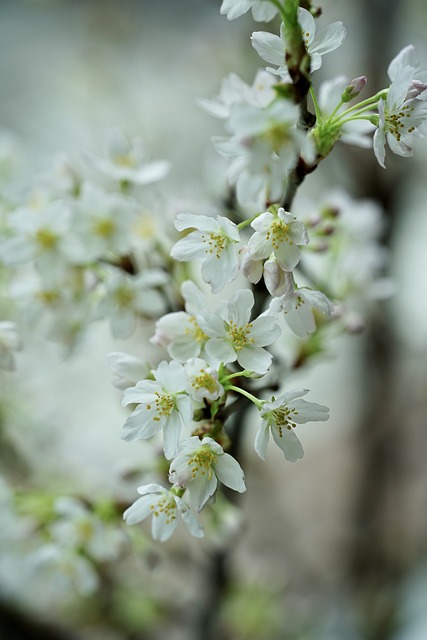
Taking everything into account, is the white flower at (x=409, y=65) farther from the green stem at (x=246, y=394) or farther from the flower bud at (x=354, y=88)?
the green stem at (x=246, y=394)

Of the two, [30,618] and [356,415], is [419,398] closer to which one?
[356,415]

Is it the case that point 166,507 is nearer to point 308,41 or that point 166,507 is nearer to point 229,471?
point 229,471

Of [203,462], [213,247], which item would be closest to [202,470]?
[203,462]

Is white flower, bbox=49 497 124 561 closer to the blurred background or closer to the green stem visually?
the blurred background

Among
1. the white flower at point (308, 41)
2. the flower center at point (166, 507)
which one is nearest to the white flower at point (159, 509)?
the flower center at point (166, 507)

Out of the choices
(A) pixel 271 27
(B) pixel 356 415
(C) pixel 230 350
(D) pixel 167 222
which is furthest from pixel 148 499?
(B) pixel 356 415

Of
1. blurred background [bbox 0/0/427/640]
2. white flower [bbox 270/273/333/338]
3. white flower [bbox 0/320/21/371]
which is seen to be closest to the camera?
white flower [bbox 270/273/333/338]

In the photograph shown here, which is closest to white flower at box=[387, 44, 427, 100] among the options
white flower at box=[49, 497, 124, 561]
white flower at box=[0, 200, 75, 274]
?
white flower at box=[0, 200, 75, 274]
